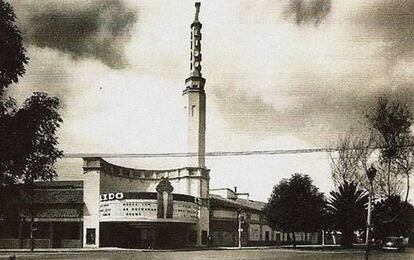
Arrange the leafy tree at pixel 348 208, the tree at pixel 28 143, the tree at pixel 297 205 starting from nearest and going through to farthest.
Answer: the tree at pixel 28 143, the leafy tree at pixel 348 208, the tree at pixel 297 205

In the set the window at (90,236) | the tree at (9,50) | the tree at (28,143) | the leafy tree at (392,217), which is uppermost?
the tree at (9,50)

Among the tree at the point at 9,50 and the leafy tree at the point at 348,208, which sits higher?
the tree at the point at 9,50

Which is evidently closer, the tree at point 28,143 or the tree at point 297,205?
the tree at point 28,143

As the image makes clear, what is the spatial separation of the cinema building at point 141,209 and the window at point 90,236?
95 millimetres

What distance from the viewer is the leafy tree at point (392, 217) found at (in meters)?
36.8

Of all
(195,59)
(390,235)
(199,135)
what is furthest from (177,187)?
(390,235)

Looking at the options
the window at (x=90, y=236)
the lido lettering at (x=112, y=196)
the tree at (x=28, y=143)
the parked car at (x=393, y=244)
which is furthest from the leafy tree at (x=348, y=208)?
the tree at (x=28, y=143)


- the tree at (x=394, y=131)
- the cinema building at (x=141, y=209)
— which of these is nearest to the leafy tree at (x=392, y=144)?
the tree at (x=394, y=131)

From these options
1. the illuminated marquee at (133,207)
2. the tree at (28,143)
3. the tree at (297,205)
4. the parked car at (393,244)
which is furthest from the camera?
the tree at (297,205)

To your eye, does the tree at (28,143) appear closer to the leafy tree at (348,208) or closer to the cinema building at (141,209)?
the cinema building at (141,209)

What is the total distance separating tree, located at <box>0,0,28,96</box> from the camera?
44.9 feet

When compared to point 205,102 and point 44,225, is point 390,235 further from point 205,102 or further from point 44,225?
point 44,225

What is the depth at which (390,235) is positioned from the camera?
151 feet

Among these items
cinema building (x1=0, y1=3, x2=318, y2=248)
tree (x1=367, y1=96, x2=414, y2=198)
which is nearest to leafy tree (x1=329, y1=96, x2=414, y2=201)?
tree (x1=367, y1=96, x2=414, y2=198)
